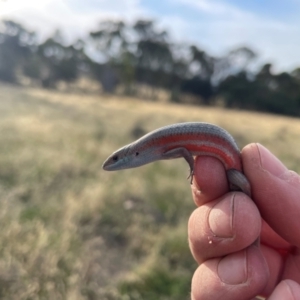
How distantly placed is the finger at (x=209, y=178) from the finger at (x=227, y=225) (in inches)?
2.7

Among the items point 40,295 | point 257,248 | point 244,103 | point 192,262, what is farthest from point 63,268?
point 244,103

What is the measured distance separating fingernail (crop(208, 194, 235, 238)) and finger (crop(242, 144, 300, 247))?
0.31 metres

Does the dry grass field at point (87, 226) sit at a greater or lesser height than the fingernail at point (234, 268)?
lesser

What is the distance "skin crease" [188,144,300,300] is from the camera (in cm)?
258

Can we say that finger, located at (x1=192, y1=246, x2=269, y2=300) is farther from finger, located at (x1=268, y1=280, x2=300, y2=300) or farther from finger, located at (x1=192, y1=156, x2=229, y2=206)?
finger, located at (x1=192, y1=156, x2=229, y2=206)

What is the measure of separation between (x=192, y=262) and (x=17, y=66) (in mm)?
51094

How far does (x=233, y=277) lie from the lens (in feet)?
8.38

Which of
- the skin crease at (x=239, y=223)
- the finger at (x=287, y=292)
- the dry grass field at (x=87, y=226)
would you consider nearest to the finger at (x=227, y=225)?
the skin crease at (x=239, y=223)

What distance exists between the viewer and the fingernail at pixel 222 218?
8.57 ft

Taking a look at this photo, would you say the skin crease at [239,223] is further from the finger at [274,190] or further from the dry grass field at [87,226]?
the dry grass field at [87,226]

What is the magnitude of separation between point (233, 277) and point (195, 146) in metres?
1.04

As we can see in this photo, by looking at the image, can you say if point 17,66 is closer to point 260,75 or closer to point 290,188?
point 260,75

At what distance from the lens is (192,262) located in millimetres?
6148

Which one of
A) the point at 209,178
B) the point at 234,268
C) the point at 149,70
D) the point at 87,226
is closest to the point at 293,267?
the point at 234,268
